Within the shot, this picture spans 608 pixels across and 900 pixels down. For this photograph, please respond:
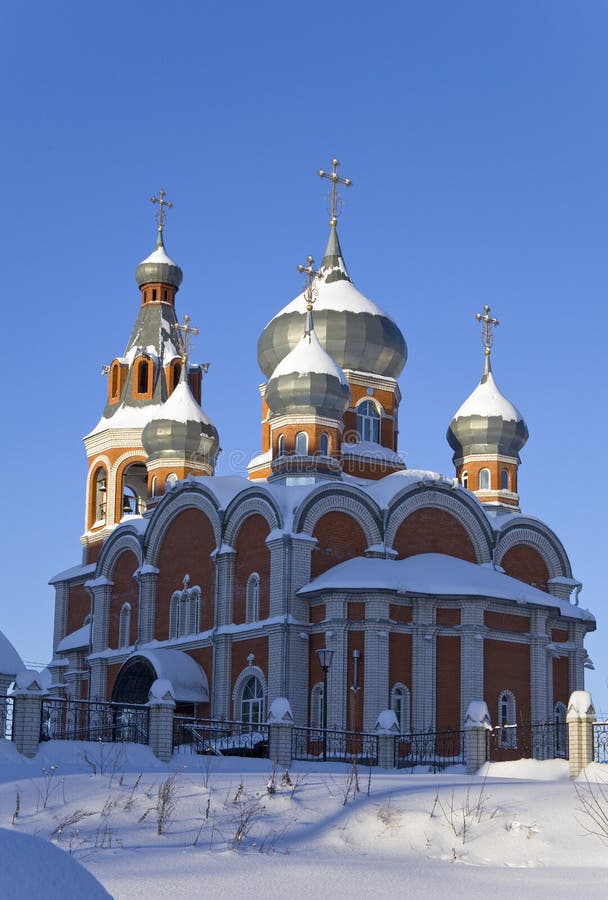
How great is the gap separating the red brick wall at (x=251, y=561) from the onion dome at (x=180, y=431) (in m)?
5.18

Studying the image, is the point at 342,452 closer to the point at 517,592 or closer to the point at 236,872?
the point at 517,592

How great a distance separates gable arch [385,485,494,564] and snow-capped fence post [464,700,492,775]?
842cm

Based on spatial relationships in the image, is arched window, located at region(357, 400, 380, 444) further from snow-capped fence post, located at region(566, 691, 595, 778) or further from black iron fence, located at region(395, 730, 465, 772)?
snow-capped fence post, located at region(566, 691, 595, 778)

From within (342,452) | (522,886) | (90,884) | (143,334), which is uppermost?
(143,334)

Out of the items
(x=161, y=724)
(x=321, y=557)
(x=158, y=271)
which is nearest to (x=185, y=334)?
(x=158, y=271)

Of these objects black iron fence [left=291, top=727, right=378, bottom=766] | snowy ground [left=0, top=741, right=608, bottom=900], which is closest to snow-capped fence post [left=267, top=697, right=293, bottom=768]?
snowy ground [left=0, top=741, right=608, bottom=900]

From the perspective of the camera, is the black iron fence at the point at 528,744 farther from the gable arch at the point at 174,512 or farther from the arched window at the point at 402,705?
the gable arch at the point at 174,512

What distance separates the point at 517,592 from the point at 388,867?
52.9 ft

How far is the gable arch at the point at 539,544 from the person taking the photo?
28.9m

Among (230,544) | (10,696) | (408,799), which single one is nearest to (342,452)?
(230,544)

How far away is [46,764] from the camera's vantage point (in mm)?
15938

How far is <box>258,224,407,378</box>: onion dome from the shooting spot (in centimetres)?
3183

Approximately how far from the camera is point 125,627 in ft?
99.7

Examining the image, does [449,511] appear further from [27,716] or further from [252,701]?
[27,716]
